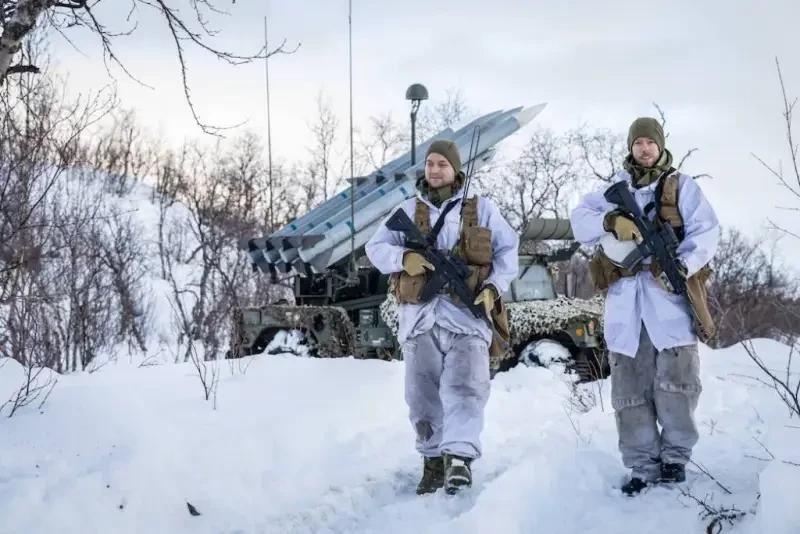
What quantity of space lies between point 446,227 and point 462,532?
5.28ft

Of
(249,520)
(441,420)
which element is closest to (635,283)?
(441,420)

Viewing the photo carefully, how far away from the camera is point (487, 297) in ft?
12.2

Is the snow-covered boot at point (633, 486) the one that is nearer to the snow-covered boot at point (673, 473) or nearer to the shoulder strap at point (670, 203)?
the snow-covered boot at point (673, 473)

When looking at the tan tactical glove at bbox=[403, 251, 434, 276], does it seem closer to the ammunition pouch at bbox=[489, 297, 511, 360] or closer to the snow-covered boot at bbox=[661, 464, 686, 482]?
the ammunition pouch at bbox=[489, 297, 511, 360]

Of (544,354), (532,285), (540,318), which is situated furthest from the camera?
(532,285)

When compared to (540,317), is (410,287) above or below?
above

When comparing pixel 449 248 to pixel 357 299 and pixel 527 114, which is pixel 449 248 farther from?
pixel 527 114

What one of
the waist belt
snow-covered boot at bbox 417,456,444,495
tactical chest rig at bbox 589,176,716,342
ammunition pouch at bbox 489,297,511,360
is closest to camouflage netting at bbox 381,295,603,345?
ammunition pouch at bbox 489,297,511,360

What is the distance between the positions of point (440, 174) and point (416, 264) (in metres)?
0.52

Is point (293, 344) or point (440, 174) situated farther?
point (293, 344)

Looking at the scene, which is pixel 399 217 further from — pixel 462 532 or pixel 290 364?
pixel 290 364

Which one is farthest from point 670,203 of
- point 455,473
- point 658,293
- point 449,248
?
point 455,473

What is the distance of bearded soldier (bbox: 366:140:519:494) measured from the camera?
3.69 metres

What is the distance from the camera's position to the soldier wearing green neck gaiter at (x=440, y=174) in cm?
394
